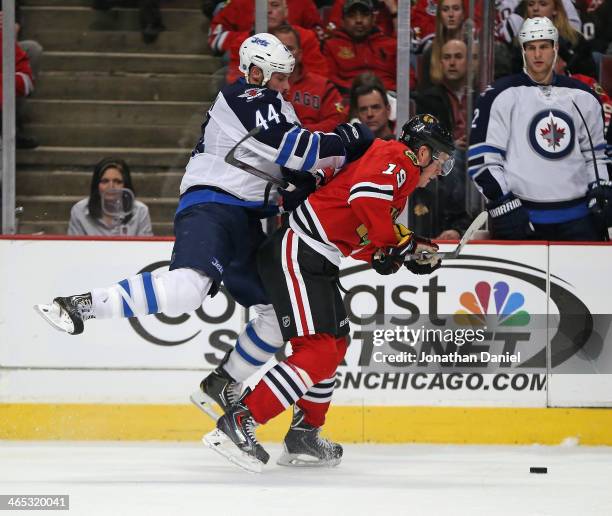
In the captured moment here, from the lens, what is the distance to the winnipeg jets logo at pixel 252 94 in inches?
186

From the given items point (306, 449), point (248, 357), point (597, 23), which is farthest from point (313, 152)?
point (597, 23)

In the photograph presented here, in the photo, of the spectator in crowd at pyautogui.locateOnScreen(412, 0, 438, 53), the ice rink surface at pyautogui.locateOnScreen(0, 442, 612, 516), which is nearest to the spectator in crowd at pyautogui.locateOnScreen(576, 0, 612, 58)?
the spectator in crowd at pyautogui.locateOnScreen(412, 0, 438, 53)

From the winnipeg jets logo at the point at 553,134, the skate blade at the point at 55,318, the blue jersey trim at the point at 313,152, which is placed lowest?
the skate blade at the point at 55,318

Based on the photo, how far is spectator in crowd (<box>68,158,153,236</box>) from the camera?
5.80 meters

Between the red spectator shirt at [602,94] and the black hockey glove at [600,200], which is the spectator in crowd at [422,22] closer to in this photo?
the red spectator shirt at [602,94]

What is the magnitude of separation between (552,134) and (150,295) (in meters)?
2.19

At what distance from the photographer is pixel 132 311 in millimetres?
4508

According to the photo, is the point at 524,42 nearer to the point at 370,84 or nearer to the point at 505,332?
the point at 370,84

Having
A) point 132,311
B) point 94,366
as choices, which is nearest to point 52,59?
point 94,366

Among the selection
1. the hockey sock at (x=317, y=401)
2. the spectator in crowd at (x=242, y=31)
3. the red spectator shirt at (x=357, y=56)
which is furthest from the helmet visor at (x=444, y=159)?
the spectator in crowd at (x=242, y=31)

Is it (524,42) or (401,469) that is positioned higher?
(524,42)

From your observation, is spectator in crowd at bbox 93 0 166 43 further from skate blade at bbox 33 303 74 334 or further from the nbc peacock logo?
skate blade at bbox 33 303 74 334

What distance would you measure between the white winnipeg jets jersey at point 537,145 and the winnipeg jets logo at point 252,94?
4.73 ft

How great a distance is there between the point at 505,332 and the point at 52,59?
7.67ft
